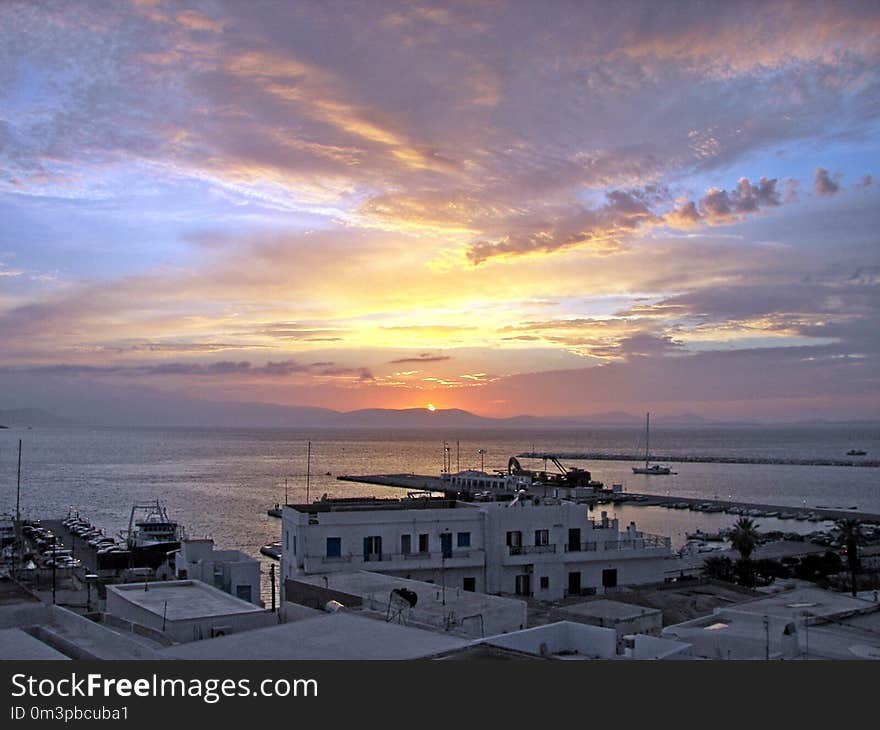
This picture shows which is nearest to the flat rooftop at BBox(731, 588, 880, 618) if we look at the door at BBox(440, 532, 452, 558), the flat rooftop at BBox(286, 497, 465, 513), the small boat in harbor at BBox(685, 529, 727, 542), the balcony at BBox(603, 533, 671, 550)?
the balcony at BBox(603, 533, 671, 550)

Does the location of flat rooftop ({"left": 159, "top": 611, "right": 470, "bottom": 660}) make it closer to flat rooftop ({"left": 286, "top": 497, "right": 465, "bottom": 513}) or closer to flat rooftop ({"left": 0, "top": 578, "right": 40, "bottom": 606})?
flat rooftop ({"left": 0, "top": 578, "right": 40, "bottom": 606})

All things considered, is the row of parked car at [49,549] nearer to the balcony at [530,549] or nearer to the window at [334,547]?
the window at [334,547]

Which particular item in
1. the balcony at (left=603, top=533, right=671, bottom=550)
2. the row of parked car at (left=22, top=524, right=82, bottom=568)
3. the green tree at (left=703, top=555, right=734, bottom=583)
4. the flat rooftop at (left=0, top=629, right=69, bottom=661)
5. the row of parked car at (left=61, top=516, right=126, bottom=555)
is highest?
the flat rooftop at (left=0, top=629, right=69, bottom=661)

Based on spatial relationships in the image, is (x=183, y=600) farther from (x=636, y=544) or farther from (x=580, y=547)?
(x=636, y=544)

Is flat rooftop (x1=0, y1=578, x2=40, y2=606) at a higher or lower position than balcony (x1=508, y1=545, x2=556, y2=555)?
higher

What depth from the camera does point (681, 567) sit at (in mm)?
46500

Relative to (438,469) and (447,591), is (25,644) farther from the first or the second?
(438,469)

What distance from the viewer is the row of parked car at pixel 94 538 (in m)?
55.1

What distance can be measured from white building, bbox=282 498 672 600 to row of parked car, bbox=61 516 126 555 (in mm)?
28043

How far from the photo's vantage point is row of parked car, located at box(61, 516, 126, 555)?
181 ft

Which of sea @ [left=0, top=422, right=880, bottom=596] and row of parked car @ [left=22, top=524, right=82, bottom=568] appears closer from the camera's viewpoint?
row of parked car @ [left=22, top=524, right=82, bottom=568]

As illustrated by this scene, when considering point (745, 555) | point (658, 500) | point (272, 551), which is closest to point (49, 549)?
point (272, 551)

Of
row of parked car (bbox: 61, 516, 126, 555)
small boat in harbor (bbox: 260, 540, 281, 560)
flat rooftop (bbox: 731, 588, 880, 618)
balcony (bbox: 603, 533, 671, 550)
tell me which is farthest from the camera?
small boat in harbor (bbox: 260, 540, 281, 560)

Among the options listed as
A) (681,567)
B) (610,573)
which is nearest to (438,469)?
(681,567)
